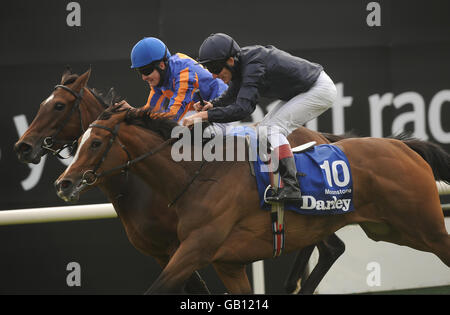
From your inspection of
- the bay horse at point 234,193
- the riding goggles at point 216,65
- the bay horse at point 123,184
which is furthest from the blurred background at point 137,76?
the riding goggles at point 216,65

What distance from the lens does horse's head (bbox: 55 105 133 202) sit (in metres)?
3.20

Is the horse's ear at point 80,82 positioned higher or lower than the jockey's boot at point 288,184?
higher

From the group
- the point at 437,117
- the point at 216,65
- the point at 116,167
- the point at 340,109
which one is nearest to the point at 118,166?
the point at 116,167

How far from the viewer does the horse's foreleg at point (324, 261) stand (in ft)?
14.2

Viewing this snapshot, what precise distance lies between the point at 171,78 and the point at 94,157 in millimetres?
1005

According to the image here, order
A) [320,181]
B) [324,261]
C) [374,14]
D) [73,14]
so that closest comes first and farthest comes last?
[320,181] < [324,261] < [73,14] < [374,14]

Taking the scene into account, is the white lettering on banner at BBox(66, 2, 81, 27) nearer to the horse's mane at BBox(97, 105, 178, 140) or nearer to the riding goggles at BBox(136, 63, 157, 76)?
the riding goggles at BBox(136, 63, 157, 76)

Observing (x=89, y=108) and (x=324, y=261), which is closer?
(x=89, y=108)

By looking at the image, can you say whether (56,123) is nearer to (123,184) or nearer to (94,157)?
(123,184)

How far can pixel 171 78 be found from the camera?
4.11 metres

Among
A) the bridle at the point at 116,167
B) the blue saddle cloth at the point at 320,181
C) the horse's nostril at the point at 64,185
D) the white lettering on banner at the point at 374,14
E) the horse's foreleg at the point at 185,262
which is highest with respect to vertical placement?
the white lettering on banner at the point at 374,14

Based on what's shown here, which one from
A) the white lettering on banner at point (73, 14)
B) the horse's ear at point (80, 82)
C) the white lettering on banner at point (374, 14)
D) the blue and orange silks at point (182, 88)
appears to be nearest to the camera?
the blue and orange silks at point (182, 88)

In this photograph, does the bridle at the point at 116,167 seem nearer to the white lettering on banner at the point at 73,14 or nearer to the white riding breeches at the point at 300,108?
the white riding breeches at the point at 300,108

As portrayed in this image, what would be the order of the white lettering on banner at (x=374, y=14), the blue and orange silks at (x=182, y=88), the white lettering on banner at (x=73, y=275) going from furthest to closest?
the white lettering on banner at (x=374, y=14) → the white lettering on banner at (x=73, y=275) → the blue and orange silks at (x=182, y=88)
